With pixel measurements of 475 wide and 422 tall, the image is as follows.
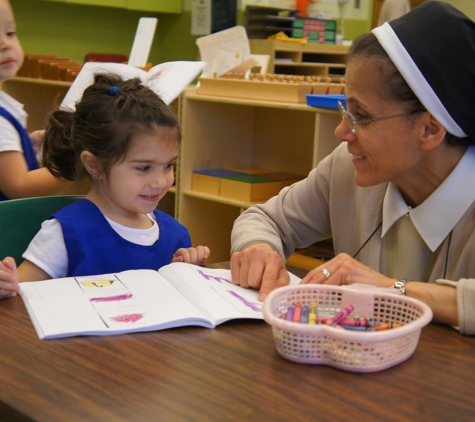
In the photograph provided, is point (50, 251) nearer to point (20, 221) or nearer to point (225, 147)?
point (20, 221)

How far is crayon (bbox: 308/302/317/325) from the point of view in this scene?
90cm

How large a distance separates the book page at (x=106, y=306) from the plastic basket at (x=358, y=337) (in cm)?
16

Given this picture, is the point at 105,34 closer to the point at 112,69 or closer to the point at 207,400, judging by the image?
the point at 112,69

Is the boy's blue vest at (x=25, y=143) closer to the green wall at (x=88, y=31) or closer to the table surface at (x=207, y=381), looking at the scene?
the table surface at (x=207, y=381)

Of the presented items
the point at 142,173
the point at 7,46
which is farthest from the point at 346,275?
the point at 7,46

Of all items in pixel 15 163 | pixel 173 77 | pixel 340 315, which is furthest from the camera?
pixel 173 77

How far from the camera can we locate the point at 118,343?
0.92 m

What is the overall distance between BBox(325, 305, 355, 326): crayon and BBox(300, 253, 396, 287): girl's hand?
17 cm

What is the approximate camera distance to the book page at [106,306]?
96 cm

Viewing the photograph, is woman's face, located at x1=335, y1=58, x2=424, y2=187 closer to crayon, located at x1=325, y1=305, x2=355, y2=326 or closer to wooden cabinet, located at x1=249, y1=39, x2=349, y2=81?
crayon, located at x1=325, y1=305, x2=355, y2=326

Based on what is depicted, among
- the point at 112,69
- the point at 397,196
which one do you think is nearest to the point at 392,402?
the point at 397,196

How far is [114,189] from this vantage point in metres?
1.43

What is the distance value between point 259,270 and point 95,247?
395 mm

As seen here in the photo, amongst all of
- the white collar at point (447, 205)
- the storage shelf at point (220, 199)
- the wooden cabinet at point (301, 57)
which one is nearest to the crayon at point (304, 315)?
the white collar at point (447, 205)
